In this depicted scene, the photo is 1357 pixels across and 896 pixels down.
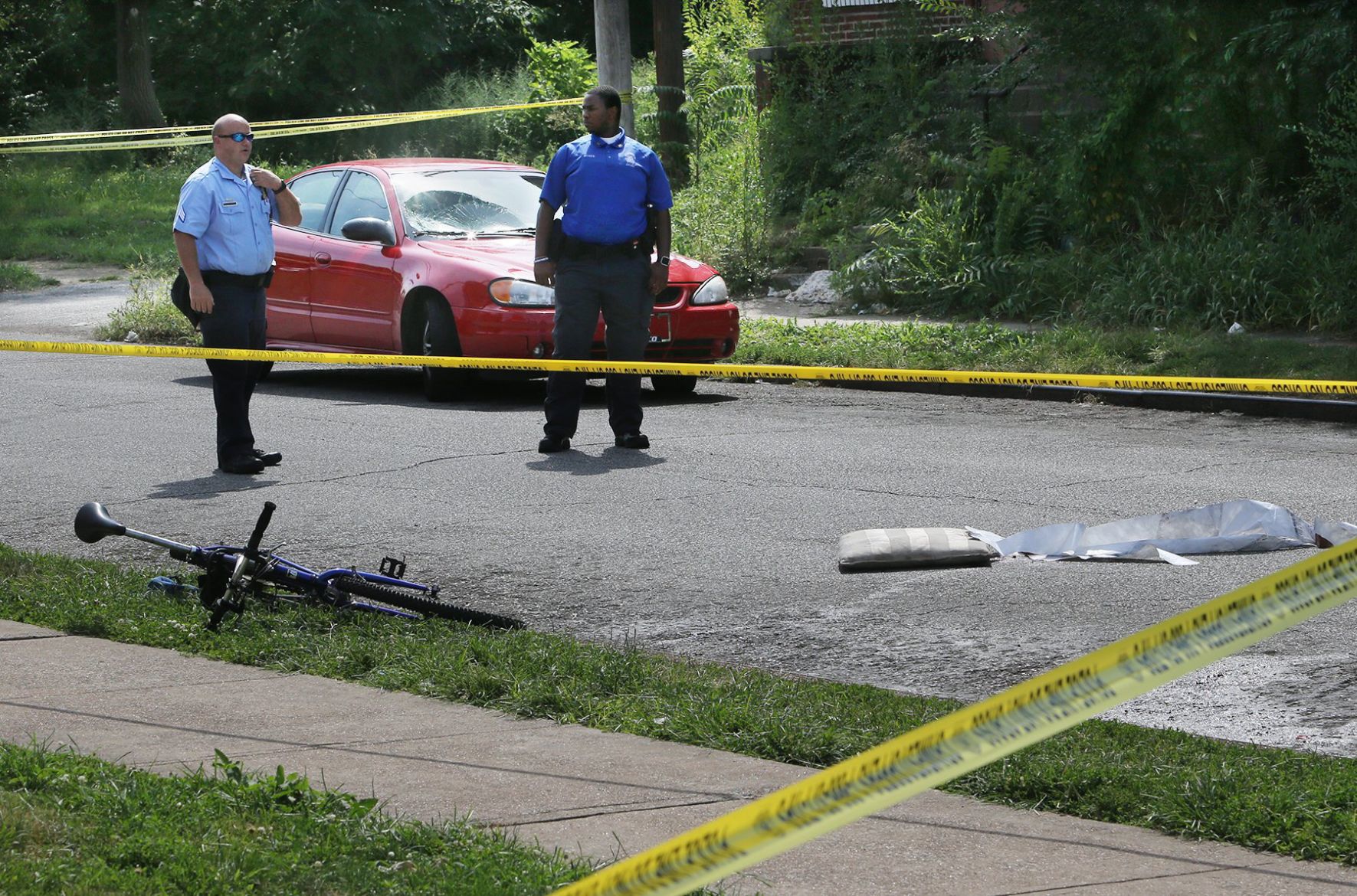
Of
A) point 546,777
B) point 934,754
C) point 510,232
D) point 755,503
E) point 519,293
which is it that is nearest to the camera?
point 934,754

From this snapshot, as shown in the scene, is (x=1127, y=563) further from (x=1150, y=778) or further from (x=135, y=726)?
(x=135, y=726)

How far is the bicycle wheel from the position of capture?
19.7 feet

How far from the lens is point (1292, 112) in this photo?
1508 cm

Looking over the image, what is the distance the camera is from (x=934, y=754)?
7.89 feet

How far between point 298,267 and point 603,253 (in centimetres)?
427

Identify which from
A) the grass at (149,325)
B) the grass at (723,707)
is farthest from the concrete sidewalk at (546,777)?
the grass at (149,325)

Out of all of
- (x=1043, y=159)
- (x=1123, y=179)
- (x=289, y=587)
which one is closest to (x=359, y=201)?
(x=1123, y=179)

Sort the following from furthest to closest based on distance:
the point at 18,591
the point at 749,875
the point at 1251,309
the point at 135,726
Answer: the point at 1251,309
the point at 18,591
the point at 135,726
the point at 749,875

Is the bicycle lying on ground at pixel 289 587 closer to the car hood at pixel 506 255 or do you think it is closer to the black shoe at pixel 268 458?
the black shoe at pixel 268 458

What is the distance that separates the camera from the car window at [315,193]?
1384 cm

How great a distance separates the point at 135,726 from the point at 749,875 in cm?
199

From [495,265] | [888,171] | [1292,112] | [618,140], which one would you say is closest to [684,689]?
[618,140]

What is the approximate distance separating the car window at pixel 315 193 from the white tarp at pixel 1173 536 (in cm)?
788

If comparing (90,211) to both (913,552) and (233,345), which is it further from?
(913,552)
